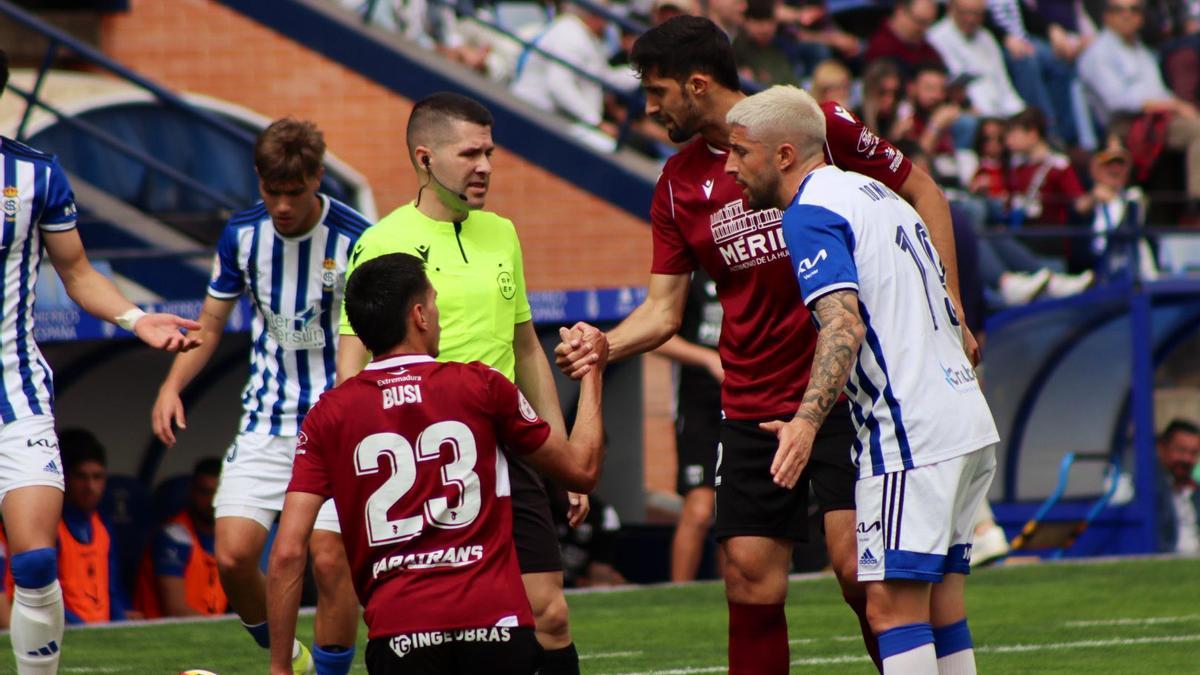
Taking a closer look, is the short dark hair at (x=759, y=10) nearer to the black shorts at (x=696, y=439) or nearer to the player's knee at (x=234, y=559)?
the black shorts at (x=696, y=439)

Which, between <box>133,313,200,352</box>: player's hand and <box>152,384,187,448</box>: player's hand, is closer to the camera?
<box>133,313,200,352</box>: player's hand

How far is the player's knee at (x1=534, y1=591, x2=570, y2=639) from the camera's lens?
5941 mm

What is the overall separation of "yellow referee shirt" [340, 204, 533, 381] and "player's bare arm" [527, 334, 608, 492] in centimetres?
101

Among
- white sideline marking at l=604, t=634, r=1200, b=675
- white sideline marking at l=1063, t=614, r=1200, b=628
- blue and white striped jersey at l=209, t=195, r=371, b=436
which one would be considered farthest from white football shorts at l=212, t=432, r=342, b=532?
white sideline marking at l=1063, t=614, r=1200, b=628

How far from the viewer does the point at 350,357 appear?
6.14m

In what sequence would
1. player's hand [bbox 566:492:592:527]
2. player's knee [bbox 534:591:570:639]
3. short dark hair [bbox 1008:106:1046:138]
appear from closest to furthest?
player's hand [bbox 566:492:592:527], player's knee [bbox 534:591:570:639], short dark hair [bbox 1008:106:1046:138]

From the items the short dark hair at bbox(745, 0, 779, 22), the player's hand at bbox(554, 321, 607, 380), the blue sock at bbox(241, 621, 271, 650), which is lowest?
the blue sock at bbox(241, 621, 271, 650)

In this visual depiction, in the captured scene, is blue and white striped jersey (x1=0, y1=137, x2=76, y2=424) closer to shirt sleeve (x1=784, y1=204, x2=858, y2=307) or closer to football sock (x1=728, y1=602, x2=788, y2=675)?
football sock (x1=728, y1=602, x2=788, y2=675)

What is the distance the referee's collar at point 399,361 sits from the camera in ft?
15.7

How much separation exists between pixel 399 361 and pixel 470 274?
136 centimetres

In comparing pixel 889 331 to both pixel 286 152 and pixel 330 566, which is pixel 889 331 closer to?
pixel 330 566

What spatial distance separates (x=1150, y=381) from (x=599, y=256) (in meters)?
4.30

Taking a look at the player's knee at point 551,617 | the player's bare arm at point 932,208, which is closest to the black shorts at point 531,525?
the player's knee at point 551,617

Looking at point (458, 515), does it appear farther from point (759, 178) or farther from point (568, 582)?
point (568, 582)
